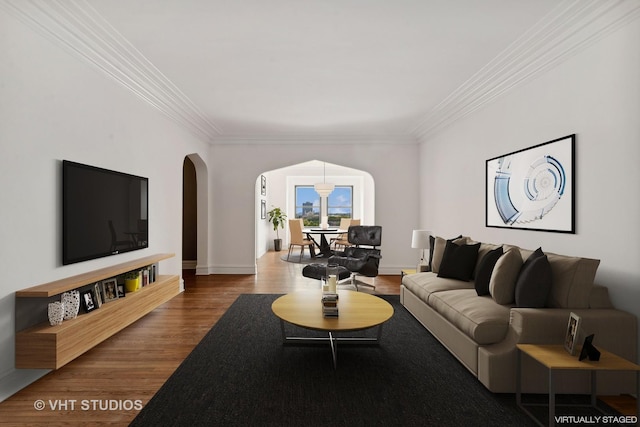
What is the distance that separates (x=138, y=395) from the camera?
2324mm

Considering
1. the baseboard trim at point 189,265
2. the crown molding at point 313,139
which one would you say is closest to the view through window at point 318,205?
the baseboard trim at point 189,265

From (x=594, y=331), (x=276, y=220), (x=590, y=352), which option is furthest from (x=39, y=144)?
(x=276, y=220)

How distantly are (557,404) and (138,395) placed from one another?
9.31 feet

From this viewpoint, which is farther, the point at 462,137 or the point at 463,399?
the point at 462,137

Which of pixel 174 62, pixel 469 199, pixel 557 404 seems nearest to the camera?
pixel 557 404

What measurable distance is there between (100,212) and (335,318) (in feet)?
8.19

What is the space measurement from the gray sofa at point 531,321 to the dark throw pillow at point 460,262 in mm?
637

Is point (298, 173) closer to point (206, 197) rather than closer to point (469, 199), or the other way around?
point (206, 197)

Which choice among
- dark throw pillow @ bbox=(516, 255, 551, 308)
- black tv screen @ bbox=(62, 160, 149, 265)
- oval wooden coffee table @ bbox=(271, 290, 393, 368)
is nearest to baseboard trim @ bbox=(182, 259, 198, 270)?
black tv screen @ bbox=(62, 160, 149, 265)

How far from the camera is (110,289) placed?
3.25 metres

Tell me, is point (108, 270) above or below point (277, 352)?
above

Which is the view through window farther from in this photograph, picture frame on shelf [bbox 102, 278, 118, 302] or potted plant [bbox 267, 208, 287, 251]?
picture frame on shelf [bbox 102, 278, 118, 302]

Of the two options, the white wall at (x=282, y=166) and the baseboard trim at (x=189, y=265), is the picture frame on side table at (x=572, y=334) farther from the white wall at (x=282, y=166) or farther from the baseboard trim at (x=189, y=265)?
the baseboard trim at (x=189, y=265)

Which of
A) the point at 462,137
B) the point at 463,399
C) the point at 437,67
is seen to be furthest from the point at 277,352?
the point at 462,137
